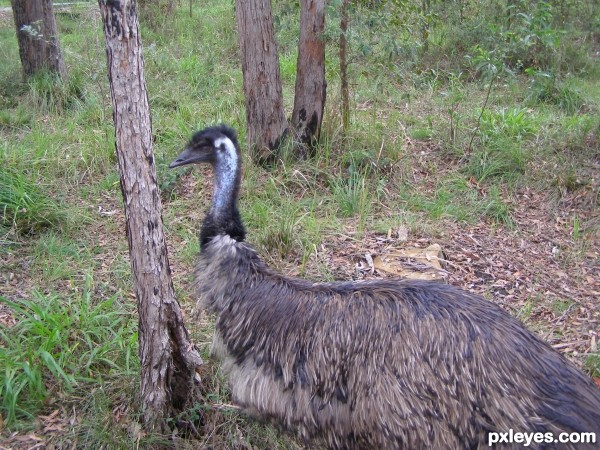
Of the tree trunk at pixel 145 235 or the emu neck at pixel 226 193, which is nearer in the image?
the tree trunk at pixel 145 235

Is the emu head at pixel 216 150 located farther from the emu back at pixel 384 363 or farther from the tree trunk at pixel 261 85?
the tree trunk at pixel 261 85

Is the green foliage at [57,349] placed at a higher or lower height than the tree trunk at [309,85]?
lower

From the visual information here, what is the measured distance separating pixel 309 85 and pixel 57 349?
3.28 meters

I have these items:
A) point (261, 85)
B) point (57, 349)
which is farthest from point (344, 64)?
point (57, 349)

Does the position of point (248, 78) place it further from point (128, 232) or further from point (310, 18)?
point (128, 232)

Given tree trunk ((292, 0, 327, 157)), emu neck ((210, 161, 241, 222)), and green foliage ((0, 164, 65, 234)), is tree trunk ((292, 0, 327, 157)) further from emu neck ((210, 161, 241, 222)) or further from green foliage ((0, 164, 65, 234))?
emu neck ((210, 161, 241, 222))

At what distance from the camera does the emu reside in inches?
95.7

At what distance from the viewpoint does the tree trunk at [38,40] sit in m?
7.15

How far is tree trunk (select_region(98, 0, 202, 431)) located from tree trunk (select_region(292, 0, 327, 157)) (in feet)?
9.85

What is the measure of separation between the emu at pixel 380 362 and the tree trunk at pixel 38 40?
16.0ft

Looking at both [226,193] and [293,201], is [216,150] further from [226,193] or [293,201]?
[293,201]

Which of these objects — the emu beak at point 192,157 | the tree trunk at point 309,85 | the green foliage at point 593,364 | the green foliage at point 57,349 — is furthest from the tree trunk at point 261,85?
the green foliage at point 593,364

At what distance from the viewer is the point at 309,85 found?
5.85 m

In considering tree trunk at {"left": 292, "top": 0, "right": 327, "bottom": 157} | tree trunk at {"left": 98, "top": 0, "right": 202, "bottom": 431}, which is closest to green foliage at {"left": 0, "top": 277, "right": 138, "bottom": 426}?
tree trunk at {"left": 98, "top": 0, "right": 202, "bottom": 431}
